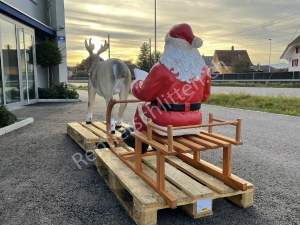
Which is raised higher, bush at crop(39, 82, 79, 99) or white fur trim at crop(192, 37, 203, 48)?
white fur trim at crop(192, 37, 203, 48)

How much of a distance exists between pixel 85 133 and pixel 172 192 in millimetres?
2354

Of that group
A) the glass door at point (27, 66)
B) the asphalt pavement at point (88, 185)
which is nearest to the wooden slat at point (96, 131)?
the asphalt pavement at point (88, 185)

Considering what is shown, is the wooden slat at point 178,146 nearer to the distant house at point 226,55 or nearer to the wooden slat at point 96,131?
the wooden slat at point 96,131

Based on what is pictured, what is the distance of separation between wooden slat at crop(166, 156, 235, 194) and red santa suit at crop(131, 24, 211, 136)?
1.57 ft

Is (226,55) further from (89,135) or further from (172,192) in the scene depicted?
(172,192)

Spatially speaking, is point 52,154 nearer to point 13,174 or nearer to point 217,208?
point 13,174

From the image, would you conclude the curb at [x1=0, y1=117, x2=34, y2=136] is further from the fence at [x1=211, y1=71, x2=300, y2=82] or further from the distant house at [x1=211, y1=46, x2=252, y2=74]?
the distant house at [x1=211, y1=46, x2=252, y2=74]

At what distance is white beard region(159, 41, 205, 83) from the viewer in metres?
2.60

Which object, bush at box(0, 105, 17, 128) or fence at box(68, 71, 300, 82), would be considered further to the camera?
fence at box(68, 71, 300, 82)

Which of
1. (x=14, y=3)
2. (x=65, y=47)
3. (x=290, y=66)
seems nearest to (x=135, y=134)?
(x=14, y=3)

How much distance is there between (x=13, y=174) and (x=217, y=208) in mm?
2413

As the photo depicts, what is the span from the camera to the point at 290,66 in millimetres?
38031

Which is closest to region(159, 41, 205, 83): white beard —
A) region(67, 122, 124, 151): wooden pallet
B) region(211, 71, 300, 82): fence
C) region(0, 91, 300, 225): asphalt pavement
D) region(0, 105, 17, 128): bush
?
region(0, 91, 300, 225): asphalt pavement

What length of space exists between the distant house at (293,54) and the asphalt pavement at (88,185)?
115ft
